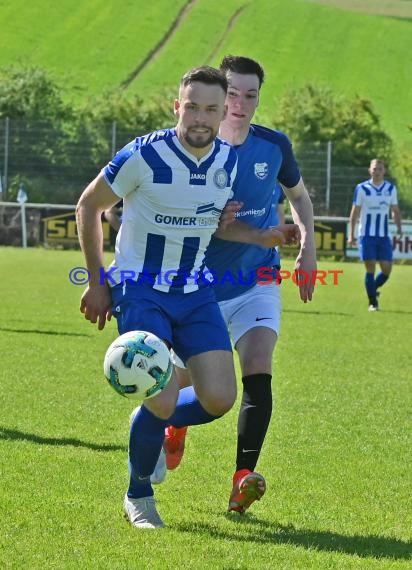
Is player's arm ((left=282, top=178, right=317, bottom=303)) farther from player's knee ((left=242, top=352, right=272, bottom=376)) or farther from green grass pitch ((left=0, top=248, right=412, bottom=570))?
green grass pitch ((left=0, top=248, right=412, bottom=570))

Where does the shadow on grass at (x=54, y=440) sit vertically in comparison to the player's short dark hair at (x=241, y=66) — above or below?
below

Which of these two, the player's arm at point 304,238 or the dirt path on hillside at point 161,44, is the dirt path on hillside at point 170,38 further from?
the player's arm at point 304,238

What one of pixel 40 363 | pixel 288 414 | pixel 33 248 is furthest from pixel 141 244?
pixel 33 248

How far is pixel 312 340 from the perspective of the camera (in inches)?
499

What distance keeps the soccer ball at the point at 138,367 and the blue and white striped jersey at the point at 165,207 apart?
46cm

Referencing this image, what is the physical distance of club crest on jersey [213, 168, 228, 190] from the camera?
5133 millimetres

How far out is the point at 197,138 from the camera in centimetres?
498

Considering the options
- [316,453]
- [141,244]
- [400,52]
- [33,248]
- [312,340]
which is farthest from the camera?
[400,52]

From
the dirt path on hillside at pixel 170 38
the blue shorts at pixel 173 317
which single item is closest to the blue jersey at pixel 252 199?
the blue shorts at pixel 173 317

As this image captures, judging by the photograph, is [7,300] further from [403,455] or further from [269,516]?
[269,516]

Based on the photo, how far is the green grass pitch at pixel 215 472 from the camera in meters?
4.38

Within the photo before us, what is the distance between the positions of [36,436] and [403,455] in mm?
2183

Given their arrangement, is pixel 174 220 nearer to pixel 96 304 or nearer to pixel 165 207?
pixel 165 207

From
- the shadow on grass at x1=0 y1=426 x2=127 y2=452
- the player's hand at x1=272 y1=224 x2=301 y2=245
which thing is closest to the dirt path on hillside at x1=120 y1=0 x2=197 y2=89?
the shadow on grass at x1=0 y1=426 x2=127 y2=452
